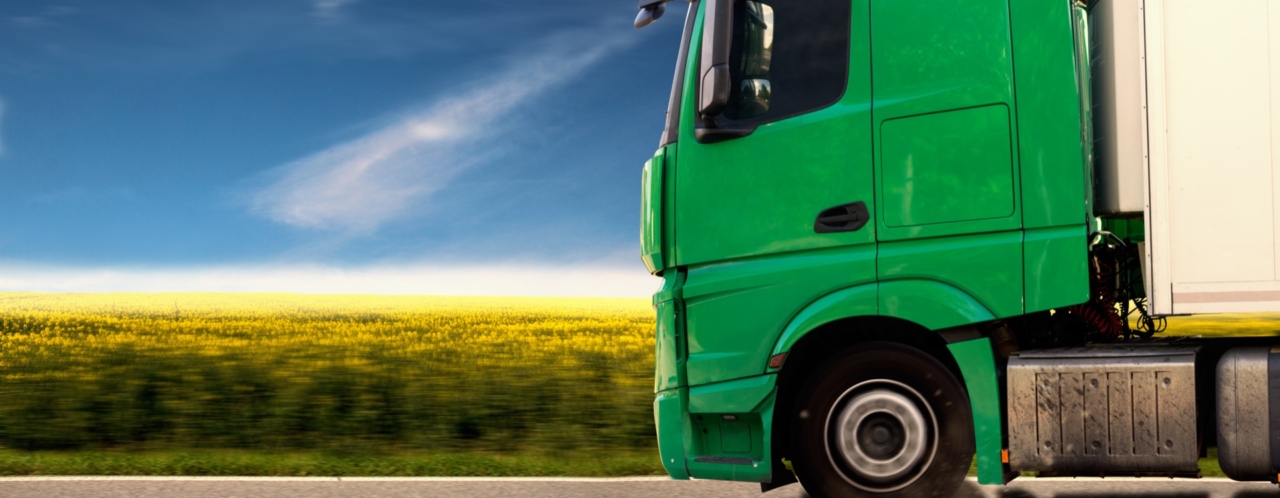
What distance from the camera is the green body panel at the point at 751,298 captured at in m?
5.14

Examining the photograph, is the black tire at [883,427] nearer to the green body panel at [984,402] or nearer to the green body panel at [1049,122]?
the green body panel at [984,402]

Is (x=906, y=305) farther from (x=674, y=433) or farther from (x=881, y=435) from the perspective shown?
(x=674, y=433)

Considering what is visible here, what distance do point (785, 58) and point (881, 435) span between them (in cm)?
177

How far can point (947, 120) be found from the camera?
502cm

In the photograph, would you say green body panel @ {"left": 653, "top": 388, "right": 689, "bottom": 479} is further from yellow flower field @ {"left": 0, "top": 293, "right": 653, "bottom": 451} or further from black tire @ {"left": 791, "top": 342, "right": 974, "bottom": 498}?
yellow flower field @ {"left": 0, "top": 293, "right": 653, "bottom": 451}

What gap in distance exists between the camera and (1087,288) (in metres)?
5.00

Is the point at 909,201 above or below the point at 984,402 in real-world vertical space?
above

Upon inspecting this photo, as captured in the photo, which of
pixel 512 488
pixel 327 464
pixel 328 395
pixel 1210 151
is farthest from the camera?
pixel 328 395

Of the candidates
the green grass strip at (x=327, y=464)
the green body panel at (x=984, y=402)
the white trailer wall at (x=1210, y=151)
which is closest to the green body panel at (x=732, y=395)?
the green body panel at (x=984, y=402)

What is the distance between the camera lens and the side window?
527 centimetres

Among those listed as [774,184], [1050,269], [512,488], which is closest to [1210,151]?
[1050,269]

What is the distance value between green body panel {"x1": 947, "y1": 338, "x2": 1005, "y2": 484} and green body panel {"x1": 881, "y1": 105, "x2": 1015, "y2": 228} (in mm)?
584

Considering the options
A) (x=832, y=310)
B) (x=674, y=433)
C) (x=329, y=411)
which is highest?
(x=832, y=310)

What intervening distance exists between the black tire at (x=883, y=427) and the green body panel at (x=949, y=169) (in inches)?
24.9
